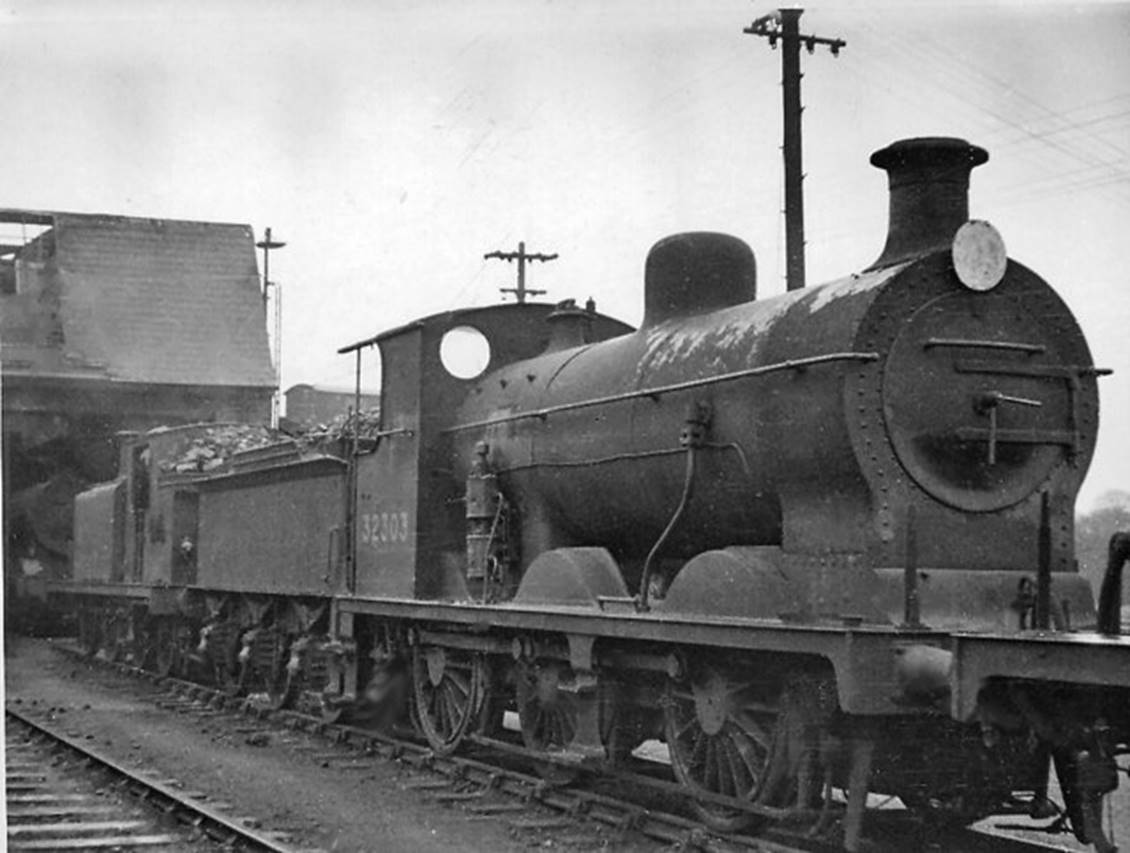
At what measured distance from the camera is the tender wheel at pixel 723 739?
23.9 feet

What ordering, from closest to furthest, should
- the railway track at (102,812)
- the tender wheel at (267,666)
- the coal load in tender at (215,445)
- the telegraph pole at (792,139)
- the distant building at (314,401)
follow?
the railway track at (102,812) < the tender wheel at (267,666) < the telegraph pole at (792,139) < the coal load in tender at (215,445) < the distant building at (314,401)

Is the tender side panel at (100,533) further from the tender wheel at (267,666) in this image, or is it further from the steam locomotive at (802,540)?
the steam locomotive at (802,540)

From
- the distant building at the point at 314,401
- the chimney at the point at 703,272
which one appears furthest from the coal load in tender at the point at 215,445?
the distant building at the point at 314,401

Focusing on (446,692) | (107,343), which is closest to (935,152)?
(446,692)

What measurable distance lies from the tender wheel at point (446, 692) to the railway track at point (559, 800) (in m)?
0.15

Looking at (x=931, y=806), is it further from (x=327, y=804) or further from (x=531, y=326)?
(x=531, y=326)

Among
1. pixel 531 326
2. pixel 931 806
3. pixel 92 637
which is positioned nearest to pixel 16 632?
pixel 92 637

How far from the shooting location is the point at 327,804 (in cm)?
936

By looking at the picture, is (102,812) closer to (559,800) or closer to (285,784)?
(285,784)

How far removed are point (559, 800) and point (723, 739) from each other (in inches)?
70.8

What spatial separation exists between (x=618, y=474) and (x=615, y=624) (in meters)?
1.21

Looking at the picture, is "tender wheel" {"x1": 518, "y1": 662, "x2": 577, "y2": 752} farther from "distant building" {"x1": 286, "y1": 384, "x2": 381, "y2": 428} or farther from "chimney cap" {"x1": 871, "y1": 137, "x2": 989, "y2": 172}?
"distant building" {"x1": 286, "y1": 384, "x2": 381, "y2": 428}

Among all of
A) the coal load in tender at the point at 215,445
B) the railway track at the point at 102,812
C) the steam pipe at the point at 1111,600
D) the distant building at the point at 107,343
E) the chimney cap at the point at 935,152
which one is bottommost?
the railway track at the point at 102,812

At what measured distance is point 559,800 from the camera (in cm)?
896
